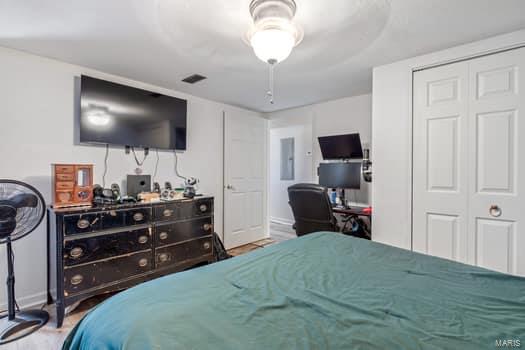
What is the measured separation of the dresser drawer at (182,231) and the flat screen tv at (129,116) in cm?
97

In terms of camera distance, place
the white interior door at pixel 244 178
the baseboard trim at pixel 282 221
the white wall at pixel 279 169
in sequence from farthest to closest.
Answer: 1. the baseboard trim at pixel 282 221
2. the white wall at pixel 279 169
3. the white interior door at pixel 244 178

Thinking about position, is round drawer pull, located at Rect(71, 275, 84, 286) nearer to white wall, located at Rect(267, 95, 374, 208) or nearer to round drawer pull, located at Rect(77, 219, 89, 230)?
round drawer pull, located at Rect(77, 219, 89, 230)

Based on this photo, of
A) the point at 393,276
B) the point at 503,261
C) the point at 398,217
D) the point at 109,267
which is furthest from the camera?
the point at 398,217

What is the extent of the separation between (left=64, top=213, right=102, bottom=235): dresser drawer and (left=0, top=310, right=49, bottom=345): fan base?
2.39 ft

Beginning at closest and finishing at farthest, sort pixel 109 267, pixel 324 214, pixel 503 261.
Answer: pixel 503 261
pixel 109 267
pixel 324 214

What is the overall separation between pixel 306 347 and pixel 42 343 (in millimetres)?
2136

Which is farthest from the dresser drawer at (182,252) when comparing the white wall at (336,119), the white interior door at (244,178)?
the white wall at (336,119)

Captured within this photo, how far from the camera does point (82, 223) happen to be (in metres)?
2.10

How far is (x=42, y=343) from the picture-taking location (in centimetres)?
179

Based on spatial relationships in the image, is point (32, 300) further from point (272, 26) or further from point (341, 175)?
point (341, 175)

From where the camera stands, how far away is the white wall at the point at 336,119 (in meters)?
3.51

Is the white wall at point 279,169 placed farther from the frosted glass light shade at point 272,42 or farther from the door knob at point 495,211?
the frosted glass light shade at point 272,42

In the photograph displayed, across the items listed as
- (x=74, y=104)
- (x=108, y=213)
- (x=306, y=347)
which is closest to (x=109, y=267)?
(x=108, y=213)

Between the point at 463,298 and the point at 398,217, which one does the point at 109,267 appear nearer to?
the point at 463,298
